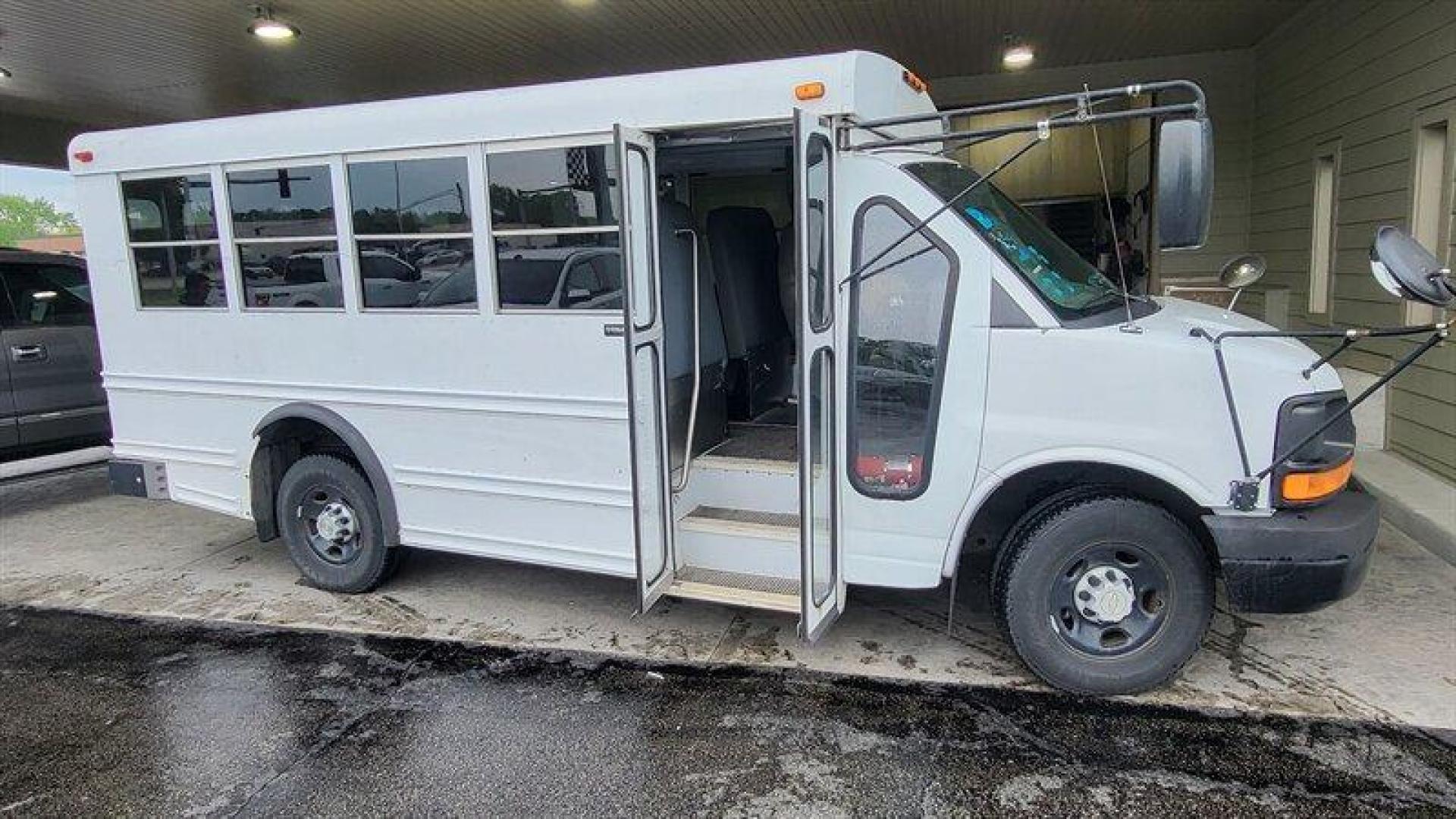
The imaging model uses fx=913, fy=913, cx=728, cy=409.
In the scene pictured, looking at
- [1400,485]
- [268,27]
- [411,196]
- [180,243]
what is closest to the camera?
[411,196]

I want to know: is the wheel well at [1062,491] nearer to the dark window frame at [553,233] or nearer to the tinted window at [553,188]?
the dark window frame at [553,233]

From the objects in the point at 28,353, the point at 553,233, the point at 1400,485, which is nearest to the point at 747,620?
the point at 553,233

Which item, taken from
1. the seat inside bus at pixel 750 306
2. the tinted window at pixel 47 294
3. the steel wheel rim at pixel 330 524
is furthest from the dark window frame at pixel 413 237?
the tinted window at pixel 47 294

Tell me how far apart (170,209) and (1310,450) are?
5653 mm

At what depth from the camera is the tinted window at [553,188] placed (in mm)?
4023

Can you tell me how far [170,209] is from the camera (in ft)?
16.7

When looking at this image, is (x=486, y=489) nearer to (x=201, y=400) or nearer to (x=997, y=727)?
(x=201, y=400)

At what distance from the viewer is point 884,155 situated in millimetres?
3869

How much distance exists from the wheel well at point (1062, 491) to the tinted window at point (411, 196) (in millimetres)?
2713

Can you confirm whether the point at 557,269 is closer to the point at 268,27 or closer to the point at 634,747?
the point at 634,747

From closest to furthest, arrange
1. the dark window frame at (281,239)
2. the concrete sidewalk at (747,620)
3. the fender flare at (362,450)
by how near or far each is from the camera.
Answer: the concrete sidewalk at (747,620) < the dark window frame at (281,239) < the fender flare at (362,450)

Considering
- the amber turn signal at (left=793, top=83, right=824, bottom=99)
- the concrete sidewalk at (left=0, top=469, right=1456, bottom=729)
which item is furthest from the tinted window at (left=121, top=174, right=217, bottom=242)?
the amber turn signal at (left=793, top=83, right=824, bottom=99)

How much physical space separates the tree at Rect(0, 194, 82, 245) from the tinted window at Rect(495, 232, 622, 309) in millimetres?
24583

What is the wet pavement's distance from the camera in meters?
3.10
